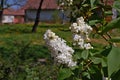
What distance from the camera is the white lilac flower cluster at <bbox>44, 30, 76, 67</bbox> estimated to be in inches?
63.9

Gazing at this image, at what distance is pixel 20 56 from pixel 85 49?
16.0 feet

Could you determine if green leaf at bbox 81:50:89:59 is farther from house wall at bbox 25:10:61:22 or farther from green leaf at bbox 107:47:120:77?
house wall at bbox 25:10:61:22

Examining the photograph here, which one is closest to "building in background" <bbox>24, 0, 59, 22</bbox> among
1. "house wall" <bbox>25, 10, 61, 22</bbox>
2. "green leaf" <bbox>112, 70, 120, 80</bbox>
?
"house wall" <bbox>25, 10, 61, 22</bbox>

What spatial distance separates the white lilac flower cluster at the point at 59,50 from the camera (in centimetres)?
162

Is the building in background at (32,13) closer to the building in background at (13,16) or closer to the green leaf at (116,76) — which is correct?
the building in background at (13,16)

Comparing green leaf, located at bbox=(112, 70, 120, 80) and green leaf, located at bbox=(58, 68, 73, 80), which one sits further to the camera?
green leaf, located at bbox=(58, 68, 73, 80)

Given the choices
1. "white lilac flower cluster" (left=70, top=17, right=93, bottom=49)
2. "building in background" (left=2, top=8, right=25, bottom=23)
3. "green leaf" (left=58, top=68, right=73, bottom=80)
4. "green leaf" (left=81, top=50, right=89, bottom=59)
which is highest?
"white lilac flower cluster" (left=70, top=17, right=93, bottom=49)

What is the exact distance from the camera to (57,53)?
1.63 metres

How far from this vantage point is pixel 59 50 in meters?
1.62

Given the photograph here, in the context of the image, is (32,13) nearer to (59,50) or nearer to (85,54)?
(85,54)

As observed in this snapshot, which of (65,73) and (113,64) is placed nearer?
(113,64)

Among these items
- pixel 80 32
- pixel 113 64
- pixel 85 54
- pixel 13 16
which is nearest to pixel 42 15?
pixel 13 16

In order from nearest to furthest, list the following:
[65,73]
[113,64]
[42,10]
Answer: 1. [113,64]
2. [65,73]
3. [42,10]

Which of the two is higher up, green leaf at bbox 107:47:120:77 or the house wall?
green leaf at bbox 107:47:120:77
